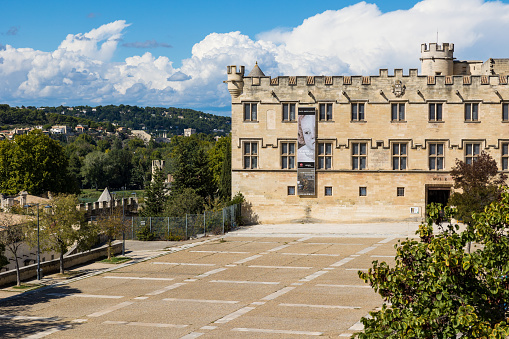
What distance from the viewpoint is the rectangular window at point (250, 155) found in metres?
56.0

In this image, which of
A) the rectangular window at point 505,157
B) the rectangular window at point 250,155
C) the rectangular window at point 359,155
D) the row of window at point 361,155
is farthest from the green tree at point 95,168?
the rectangular window at point 505,157

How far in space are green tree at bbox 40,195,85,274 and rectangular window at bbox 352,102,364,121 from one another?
25341mm

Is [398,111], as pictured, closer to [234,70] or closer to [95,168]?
[234,70]

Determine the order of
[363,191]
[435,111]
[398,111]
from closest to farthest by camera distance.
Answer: [435,111]
[398,111]
[363,191]

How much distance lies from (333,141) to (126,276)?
81.8ft

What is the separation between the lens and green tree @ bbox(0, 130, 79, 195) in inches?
3265

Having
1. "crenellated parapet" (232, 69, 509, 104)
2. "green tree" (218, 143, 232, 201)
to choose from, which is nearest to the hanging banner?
"crenellated parapet" (232, 69, 509, 104)

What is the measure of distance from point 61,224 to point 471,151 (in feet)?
109

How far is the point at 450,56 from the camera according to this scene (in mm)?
60094

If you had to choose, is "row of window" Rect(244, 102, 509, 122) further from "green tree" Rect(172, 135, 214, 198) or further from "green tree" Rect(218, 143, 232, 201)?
"green tree" Rect(218, 143, 232, 201)

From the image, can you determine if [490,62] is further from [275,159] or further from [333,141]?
[275,159]

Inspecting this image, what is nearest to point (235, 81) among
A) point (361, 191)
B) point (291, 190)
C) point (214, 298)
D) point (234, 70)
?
point (234, 70)

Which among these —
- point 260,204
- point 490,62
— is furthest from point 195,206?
point 490,62

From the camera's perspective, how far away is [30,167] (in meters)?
83.9
